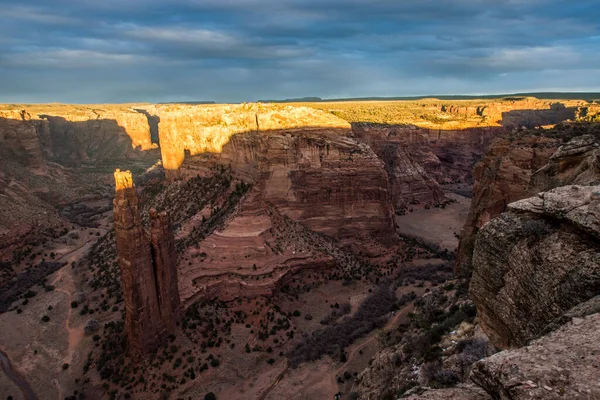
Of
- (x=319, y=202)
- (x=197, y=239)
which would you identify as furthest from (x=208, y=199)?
(x=319, y=202)

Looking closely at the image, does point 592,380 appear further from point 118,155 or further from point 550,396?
point 118,155

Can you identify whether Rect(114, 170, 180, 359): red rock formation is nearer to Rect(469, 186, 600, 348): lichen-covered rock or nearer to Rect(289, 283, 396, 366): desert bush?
Rect(289, 283, 396, 366): desert bush

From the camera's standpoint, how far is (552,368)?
22.5 feet

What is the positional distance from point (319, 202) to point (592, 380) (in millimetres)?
37317

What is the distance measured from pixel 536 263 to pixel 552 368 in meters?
3.95

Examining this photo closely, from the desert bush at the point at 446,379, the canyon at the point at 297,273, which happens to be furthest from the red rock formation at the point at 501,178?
the desert bush at the point at 446,379

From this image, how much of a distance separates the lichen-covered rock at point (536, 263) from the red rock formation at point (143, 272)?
22.1 meters

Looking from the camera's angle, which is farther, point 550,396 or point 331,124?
point 331,124

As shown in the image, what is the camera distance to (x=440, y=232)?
200 feet

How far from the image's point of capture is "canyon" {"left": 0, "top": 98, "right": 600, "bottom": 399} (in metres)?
10.6

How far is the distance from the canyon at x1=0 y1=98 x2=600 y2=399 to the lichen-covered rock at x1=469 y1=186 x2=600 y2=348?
46mm

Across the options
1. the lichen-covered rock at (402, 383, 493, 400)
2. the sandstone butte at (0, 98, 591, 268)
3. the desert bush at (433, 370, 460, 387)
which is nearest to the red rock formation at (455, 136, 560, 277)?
the sandstone butte at (0, 98, 591, 268)

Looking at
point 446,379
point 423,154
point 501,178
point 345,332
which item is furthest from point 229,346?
point 423,154

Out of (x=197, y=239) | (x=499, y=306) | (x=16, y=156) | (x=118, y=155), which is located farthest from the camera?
(x=118, y=155)
